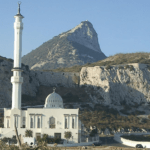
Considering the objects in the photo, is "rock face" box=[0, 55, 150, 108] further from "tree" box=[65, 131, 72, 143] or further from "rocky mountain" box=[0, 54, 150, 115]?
"tree" box=[65, 131, 72, 143]

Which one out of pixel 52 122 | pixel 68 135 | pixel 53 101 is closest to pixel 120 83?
pixel 53 101

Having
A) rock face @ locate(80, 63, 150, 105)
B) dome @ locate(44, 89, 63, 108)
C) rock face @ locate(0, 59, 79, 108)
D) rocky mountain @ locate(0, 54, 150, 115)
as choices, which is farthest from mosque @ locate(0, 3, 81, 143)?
rock face @ locate(80, 63, 150, 105)

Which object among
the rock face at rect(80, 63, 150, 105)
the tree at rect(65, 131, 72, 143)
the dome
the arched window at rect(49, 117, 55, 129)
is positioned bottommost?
the tree at rect(65, 131, 72, 143)

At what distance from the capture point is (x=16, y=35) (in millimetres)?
79438

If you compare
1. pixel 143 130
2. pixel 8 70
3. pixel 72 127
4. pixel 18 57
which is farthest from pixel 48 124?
pixel 8 70

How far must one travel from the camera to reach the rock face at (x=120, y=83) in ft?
387

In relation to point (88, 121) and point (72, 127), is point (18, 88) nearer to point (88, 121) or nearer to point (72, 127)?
point (72, 127)

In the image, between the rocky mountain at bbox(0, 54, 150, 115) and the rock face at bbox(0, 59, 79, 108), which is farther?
the rocky mountain at bbox(0, 54, 150, 115)

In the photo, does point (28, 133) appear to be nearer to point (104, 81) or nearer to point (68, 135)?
point (68, 135)

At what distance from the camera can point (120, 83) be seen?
397 ft

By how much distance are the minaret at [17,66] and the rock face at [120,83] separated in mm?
43125

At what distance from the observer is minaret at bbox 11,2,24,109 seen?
7725cm

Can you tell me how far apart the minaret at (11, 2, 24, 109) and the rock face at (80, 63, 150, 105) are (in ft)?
141

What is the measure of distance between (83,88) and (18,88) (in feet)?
156
